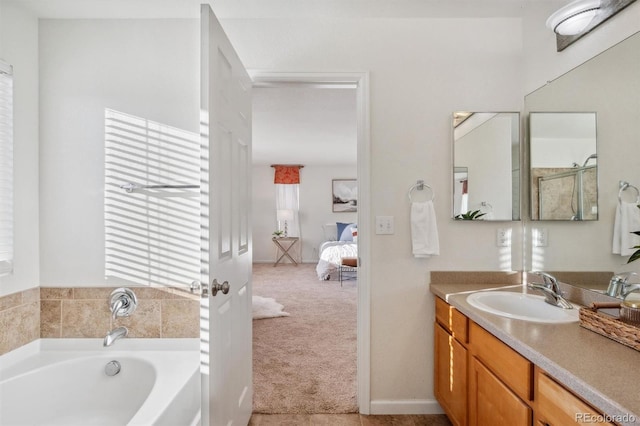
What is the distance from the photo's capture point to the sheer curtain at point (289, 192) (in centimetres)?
770

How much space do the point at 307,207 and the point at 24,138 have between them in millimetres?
6194

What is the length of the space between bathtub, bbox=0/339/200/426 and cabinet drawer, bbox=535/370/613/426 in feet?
4.43

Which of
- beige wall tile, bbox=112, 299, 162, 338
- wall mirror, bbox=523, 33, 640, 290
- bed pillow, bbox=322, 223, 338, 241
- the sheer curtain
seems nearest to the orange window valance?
the sheer curtain

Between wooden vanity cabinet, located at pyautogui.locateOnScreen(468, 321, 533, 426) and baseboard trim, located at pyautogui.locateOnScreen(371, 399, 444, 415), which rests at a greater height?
wooden vanity cabinet, located at pyautogui.locateOnScreen(468, 321, 533, 426)

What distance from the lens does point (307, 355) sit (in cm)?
282

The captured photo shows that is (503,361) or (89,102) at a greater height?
(89,102)

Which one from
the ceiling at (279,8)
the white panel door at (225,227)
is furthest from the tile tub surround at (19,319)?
the ceiling at (279,8)

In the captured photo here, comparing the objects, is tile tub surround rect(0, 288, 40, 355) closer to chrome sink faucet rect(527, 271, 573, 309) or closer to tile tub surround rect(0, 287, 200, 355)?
tile tub surround rect(0, 287, 200, 355)

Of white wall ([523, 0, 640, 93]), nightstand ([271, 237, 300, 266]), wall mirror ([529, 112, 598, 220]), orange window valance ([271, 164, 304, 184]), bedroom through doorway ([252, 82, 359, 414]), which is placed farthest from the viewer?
orange window valance ([271, 164, 304, 184])

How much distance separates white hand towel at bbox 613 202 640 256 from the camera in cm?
130

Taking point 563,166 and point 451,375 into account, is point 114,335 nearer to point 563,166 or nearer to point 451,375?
point 451,375

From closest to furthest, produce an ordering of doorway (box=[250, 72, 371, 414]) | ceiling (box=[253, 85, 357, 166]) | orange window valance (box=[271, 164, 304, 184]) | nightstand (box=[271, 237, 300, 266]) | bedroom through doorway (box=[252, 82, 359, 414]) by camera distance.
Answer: doorway (box=[250, 72, 371, 414]), bedroom through doorway (box=[252, 82, 359, 414]), ceiling (box=[253, 85, 357, 166]), nightstand (box=[271, 237, 300, 266]), orange window valance (box=[271, 164, 304, 184])

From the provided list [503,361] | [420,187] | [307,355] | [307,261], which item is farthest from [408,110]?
[307,261]

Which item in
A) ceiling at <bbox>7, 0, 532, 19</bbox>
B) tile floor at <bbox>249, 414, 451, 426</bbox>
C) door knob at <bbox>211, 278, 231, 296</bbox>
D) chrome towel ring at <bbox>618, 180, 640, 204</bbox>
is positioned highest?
ceiling at <bbox>7, 0, 532, 19</bbox>
